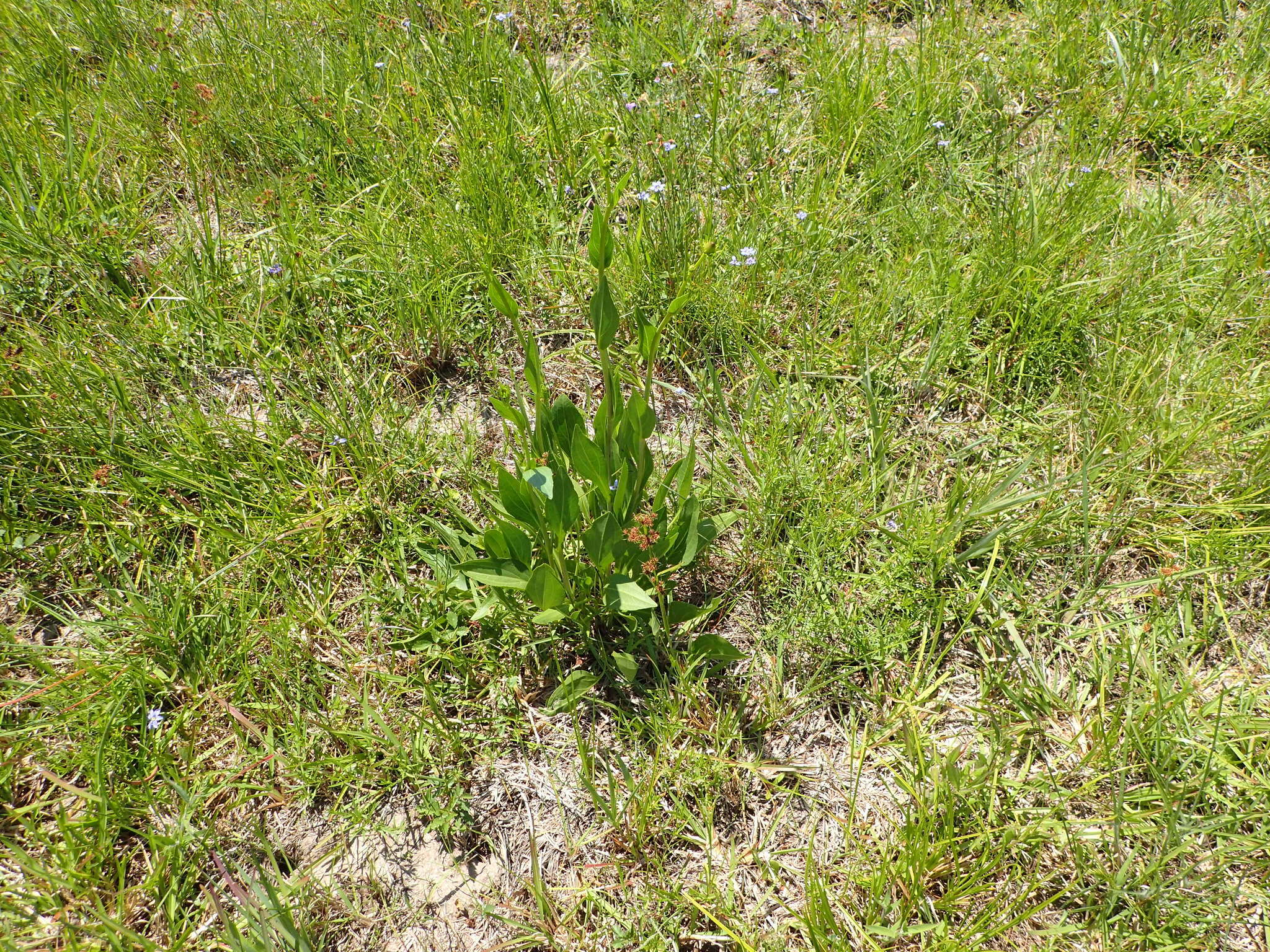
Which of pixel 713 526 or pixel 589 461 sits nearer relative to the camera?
pixel 589 461

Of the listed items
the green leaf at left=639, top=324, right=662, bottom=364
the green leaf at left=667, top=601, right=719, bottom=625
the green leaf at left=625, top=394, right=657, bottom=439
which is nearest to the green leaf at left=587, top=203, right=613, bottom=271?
the green leaf at left=639, top=324, right=662, bottom=364

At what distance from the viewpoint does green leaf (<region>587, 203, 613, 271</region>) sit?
4.68ft

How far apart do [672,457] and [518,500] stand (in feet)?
2.33

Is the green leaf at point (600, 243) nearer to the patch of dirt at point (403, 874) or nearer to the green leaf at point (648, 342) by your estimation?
the green leaf at point (648, 342)

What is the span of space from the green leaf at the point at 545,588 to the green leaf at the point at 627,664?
21cm

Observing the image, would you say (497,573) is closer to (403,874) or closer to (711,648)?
(711,648)

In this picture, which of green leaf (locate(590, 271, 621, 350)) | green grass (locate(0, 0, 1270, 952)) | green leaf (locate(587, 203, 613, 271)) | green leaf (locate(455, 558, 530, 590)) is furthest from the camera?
green leaf (locate(455, 558, 530, 590))

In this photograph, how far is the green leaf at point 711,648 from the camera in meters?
1.82

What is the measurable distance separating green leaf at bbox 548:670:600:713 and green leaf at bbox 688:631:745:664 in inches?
9.8

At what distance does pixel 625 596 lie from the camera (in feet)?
5.70

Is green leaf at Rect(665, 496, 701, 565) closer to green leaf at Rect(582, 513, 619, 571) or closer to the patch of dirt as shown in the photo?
green leaf at Rect(582, 513, 619, 571)

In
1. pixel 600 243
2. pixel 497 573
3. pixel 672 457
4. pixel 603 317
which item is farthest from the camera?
pixel 672 457

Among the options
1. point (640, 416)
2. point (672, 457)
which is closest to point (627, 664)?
point (640, 416)

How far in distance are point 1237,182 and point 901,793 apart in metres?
2.65
